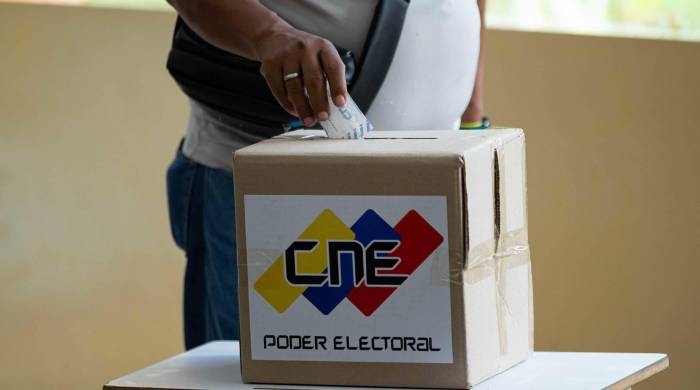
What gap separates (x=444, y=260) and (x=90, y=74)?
6.22ft

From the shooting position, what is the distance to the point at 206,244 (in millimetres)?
1549

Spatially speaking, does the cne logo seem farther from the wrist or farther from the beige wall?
the beige wall

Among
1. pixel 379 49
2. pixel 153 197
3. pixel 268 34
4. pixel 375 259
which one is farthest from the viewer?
pixel 153 197

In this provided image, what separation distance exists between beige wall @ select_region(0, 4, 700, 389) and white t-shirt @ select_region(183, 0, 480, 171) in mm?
1083

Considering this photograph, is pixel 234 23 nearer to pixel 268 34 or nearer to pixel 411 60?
pixel 268 34

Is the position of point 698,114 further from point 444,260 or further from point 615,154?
point 444,260

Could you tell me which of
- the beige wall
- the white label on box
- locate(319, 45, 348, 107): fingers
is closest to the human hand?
locate(319, 45, 348, 107): fingers

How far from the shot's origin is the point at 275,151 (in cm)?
117

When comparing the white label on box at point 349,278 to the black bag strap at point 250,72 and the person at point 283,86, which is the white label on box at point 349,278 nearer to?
the person at point 283,86

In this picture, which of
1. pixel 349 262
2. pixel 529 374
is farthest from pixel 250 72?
pixel 529 374

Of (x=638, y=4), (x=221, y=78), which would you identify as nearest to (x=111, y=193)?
(x=638, y=4)

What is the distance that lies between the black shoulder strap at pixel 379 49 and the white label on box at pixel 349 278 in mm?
277

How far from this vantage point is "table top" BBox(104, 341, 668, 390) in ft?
3.87

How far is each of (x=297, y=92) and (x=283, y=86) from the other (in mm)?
21
